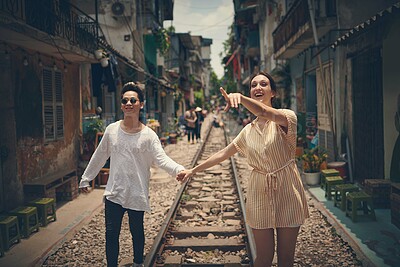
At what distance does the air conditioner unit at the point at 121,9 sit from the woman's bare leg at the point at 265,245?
1735 centimetres

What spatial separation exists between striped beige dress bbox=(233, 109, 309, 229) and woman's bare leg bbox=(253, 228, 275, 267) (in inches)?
3.4

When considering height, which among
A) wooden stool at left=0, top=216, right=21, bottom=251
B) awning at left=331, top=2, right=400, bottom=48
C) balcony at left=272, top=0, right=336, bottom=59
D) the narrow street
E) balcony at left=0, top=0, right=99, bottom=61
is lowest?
the narrow street

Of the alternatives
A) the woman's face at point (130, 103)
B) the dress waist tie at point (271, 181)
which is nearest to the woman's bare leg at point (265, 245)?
the dress waist tie at point (271, 181)

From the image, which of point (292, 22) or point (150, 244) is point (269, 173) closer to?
point (150, 244)

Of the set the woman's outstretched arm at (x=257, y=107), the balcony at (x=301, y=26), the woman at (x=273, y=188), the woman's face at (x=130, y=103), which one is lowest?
the woman at (x=273, y=188)

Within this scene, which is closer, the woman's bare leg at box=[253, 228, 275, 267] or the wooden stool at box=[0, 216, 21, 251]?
the woman's bare leg at box=[253, 228, 275, 267]

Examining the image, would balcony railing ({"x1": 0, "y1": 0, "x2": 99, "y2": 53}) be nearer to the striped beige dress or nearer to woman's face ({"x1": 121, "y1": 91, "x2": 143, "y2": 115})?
woman's face ({"x1": 121, "y1": 91, "x2": 143, "y2": 115})

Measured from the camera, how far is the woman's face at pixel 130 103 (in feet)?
13.4

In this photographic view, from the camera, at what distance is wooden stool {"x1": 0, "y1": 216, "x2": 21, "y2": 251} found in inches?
226

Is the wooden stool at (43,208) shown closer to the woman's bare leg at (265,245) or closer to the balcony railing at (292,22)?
the woman's bare leg at (265,245)

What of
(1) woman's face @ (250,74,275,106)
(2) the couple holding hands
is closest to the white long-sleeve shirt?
(2) the couple holding hands

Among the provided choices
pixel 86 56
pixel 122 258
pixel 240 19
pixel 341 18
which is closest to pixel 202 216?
pixel 122 258

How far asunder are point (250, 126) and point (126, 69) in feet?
48.6

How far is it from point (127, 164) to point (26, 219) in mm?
3290
